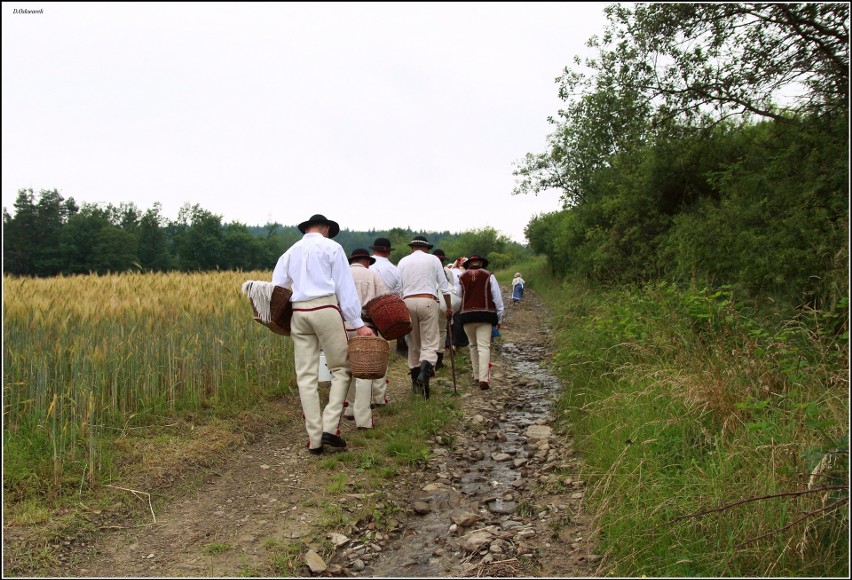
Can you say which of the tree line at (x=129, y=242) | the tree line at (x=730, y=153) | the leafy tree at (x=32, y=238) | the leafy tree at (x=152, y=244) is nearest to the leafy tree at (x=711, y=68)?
the tree line at (x=730, y=153)

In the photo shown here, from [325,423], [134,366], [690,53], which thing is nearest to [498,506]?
[325,423]

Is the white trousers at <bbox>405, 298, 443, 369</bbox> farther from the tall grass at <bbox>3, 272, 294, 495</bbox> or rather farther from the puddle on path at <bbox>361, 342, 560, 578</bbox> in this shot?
the tall grass at <bbox>3, 272, 294, 495</bbox>

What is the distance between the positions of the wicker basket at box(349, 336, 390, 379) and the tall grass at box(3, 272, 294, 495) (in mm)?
1980

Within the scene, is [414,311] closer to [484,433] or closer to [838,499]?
[484,433]

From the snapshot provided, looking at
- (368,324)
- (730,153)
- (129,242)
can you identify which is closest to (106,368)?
(368,324)

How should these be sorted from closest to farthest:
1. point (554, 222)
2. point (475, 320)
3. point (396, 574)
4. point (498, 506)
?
point (396, 574), point (498, 506), point (475, 320), point (554, 222)

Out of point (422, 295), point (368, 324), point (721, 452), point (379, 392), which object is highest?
point (422, 295)

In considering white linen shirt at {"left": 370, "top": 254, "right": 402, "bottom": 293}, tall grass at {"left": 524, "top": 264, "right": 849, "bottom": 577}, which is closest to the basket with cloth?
white linen shirt at {"left": 370, "top": 254, "right": 402, "bottom": 293}

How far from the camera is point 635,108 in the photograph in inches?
483

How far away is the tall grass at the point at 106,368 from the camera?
5074mm

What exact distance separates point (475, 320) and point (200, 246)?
7085cm

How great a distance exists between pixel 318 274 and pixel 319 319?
46 centimetres

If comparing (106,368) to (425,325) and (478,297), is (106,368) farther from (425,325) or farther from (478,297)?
(478,297)

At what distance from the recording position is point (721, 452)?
173 inches
